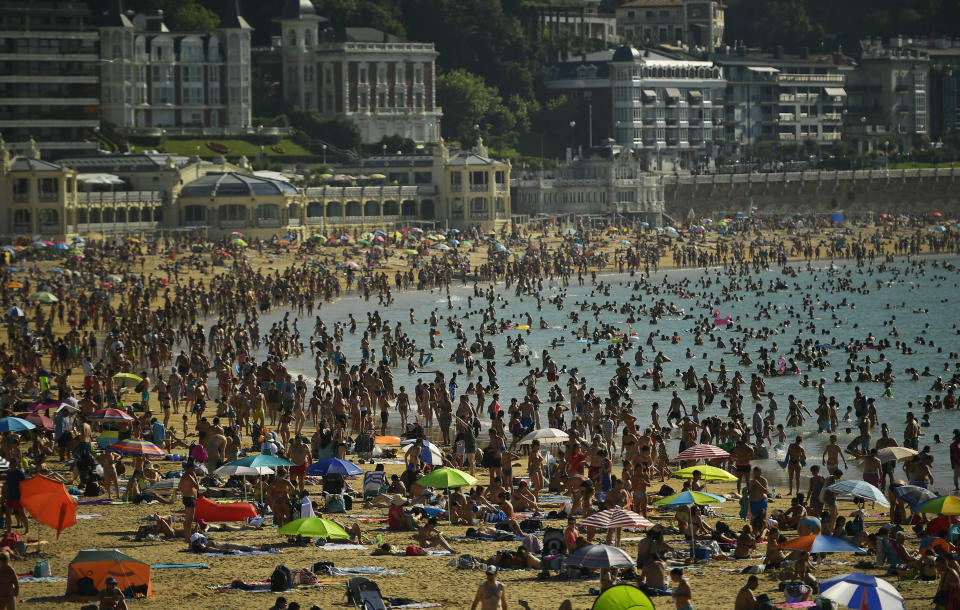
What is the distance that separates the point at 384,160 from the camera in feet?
342

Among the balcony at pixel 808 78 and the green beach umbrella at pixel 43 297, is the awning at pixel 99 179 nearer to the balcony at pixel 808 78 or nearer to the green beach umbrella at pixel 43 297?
the green beach umbrella at pixel 43 297

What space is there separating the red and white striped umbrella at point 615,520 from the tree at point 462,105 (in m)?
98.9

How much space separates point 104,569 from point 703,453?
39.7ft

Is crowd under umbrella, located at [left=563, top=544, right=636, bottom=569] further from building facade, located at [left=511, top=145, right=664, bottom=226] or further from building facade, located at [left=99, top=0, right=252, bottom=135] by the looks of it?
building facade, located at [left=99, top=0, right=252, bottom=135]

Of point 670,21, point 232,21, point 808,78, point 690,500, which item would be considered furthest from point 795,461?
point 670,21

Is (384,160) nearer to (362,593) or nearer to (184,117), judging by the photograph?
(184,117)

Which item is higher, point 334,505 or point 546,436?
point 546,436

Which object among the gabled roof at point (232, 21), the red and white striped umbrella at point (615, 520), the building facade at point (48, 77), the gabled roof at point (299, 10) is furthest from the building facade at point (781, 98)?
the red and white striped umbrella at point (615, 520)

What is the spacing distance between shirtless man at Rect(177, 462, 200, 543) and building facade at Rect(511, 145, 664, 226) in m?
83.0

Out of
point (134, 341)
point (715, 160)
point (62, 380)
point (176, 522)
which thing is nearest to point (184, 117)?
point (715, 160)

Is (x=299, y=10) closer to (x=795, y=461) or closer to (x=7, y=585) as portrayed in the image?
(x=795, y=461)

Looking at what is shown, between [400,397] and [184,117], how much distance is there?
252 feet

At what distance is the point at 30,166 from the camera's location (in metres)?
83.3

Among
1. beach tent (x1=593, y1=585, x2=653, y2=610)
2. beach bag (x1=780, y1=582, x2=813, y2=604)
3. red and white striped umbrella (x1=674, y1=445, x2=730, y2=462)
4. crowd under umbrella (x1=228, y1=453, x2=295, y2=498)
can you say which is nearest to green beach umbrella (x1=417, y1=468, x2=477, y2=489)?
crowd under umbrella (x1=228, y1=453, x2=295, y2=498)
